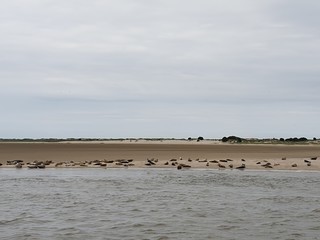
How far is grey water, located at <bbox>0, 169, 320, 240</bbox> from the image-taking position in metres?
13.9

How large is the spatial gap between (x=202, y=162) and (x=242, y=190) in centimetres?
1554

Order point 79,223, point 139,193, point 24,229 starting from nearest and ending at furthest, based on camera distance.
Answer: point 24,229, point 79,223, point 139,193

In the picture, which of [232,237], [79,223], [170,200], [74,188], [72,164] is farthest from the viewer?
[72,164]

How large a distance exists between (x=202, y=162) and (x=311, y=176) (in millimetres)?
10460

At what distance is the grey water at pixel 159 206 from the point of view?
1389cm

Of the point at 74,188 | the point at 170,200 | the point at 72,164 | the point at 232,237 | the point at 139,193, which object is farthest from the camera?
the point at 72,164

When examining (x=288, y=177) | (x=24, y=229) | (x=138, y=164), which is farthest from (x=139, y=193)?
(x=138, y=164)

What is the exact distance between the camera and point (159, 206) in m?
18.3

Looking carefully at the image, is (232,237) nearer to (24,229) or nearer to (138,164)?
(24,229)

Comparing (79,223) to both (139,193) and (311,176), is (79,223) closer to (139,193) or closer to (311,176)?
(139,193)

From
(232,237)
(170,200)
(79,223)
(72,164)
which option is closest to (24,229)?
(79,223)

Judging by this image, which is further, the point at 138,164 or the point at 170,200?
the point at 138,164

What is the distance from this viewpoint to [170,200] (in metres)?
19.8

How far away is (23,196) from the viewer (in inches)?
821
